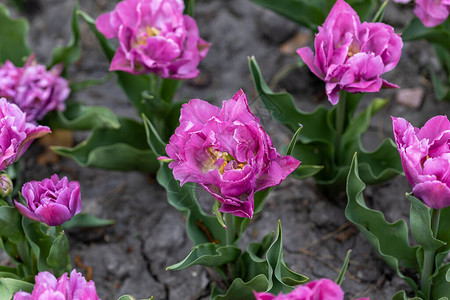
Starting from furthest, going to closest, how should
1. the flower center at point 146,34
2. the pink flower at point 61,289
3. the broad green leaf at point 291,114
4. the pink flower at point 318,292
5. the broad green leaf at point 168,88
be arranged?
the broad green leaf at point 168,88
the flower center at point 146,34
the broad green leaf at point 291,114
the pink flower at point 61,289
the pink flower at point 318,292

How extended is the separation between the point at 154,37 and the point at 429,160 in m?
1.00

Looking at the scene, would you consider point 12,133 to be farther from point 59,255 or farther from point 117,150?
point 117,150

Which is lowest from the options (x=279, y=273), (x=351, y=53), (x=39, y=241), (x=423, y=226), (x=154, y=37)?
(x=39, y=241)

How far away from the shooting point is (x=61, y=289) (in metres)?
1.65

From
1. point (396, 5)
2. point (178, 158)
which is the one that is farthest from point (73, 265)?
point (396, 5)

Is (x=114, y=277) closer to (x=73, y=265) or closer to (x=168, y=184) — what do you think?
(x=73, y=265)

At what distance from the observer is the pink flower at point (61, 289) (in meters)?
1.60

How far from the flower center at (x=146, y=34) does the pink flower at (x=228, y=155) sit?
655mm

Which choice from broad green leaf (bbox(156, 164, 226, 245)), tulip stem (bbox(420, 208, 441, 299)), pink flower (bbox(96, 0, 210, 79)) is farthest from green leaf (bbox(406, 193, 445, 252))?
pink flower (bbox(96, 0, 210, 79))

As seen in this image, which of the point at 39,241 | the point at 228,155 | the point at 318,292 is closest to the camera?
the point at 318,292

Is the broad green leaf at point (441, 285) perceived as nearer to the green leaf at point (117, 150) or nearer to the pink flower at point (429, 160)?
the pink flower at point (429, 160)

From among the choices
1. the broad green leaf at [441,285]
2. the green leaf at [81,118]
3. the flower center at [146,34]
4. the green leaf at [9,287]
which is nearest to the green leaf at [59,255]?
the green leaf at [9,287]

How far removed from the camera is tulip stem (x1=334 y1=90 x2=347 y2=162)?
7.29 feet

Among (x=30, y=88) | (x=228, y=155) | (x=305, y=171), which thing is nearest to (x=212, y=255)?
(x=228, y=155)
